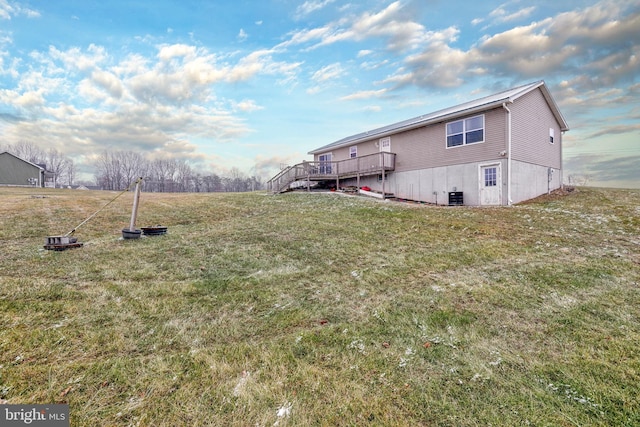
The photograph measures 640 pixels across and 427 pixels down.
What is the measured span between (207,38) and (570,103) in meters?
21.9

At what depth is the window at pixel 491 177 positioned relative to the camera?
1387 centimetres

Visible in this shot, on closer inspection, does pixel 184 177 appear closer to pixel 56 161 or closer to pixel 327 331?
pixel 56 161

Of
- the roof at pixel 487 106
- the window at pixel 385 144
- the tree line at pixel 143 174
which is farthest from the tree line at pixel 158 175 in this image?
the roof at pixel 487 106

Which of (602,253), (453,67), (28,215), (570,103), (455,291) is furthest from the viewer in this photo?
(453,67)

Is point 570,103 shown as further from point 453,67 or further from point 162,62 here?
point 162,62

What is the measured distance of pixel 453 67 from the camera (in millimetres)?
19375

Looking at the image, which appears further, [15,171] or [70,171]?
[70,171]

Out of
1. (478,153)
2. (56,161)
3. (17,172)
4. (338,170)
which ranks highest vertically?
(56,161)

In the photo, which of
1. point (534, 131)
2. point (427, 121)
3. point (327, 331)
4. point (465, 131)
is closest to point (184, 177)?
point (427, 121)

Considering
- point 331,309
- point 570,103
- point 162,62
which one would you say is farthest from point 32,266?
point 570,103

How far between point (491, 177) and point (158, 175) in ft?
220

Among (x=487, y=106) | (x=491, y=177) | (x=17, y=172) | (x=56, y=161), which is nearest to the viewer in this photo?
(x=487, y=106)

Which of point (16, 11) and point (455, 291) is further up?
point (16, 11)

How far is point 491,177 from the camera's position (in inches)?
553
